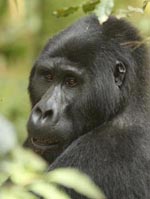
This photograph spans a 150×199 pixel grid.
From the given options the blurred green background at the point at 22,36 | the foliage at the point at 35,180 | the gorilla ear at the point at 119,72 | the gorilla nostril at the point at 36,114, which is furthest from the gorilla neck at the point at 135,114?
the foliage at the point at 35,180

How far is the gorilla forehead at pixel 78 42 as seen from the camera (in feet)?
12.2

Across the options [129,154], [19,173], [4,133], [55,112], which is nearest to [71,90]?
[55,112]

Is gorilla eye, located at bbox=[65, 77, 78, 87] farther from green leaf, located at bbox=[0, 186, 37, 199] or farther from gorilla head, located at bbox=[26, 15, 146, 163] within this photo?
green leaf, located at bbox=[0, 186, 37, 199]

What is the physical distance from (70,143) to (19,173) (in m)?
1.84

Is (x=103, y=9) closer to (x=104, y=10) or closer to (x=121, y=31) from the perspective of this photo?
(x=104, y=10)

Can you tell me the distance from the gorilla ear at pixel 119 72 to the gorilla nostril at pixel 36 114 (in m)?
0.48

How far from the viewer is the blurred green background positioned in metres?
5.32

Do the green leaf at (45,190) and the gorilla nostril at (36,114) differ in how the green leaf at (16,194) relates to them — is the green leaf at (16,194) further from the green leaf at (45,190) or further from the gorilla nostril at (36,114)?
the gorilla nostril at (36,114)

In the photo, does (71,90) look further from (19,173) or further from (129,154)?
(19,173)

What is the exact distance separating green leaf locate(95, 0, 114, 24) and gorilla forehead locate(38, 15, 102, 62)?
1.81 feet

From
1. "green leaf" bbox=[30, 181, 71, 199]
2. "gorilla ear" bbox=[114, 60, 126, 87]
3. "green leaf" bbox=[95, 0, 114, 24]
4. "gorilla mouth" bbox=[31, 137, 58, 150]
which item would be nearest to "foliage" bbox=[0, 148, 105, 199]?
"green leaf" bbox=[30, 181, 71, 199]

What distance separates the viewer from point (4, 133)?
273cm

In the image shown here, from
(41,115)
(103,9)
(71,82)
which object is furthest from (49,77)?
(103,9)

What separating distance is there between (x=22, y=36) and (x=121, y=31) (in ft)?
9.79
